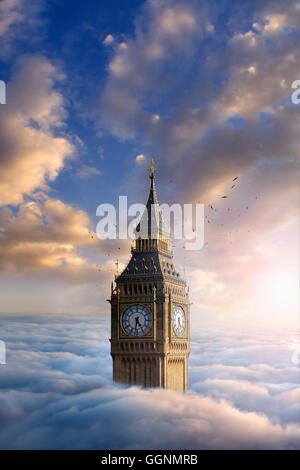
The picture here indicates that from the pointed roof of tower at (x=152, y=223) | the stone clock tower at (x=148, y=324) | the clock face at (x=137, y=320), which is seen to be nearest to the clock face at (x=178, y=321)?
the stone clock tower at (x=148, y=324)

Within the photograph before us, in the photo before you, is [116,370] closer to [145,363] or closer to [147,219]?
[145,363]

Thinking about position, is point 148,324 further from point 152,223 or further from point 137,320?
point 152,223

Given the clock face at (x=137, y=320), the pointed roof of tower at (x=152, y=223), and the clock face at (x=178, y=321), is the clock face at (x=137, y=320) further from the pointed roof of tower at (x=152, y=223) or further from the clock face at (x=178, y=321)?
the pointed roof of tower at (x=152, y=223)

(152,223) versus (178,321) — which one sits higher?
(152,223)

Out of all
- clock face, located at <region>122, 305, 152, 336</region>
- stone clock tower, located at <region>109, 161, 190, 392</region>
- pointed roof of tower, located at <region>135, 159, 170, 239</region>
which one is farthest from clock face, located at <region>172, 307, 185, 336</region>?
pointed roof of tower, located at <region>135, 159, 170, 239</region>

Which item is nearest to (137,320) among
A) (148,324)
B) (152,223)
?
(148,324)
